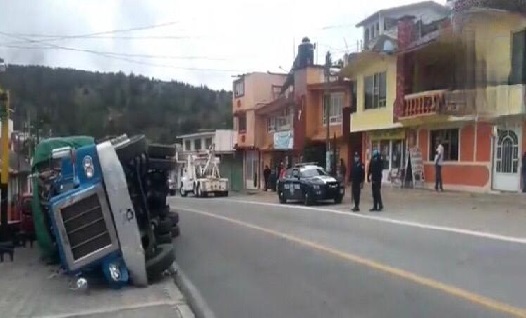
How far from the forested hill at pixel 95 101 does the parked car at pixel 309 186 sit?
7.17m

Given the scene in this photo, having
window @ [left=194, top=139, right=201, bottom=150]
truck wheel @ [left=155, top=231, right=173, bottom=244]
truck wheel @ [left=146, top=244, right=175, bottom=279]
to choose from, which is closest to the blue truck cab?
truck wheel @ [left=146, top=244, right=175, bottom=279]

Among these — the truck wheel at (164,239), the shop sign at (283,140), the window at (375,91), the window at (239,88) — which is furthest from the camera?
the window at (239,88)

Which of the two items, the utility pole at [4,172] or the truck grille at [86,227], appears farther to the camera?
the utility pole at [4,172]

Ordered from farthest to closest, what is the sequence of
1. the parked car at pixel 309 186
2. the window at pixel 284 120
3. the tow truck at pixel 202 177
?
the window at pixel 284 120
the tow truck at pixel 202 177
the parked car at pixel 309 186

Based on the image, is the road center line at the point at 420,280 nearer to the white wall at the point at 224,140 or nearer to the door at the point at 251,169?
the door at the point at 251,169

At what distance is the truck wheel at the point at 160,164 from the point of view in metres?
14.2

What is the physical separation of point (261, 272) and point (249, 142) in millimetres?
45462

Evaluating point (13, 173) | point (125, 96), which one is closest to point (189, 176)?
point (125, 96)

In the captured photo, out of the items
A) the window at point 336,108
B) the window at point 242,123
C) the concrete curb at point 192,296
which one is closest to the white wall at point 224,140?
the window at point 242,123

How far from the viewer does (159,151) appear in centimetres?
1481

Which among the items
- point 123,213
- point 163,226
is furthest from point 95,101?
point 123,213

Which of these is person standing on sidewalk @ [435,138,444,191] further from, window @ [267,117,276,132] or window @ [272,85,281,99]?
window @ [272,85,281,99]

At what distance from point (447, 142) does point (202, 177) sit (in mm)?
23199

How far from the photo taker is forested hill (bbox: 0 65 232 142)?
33000 mm
